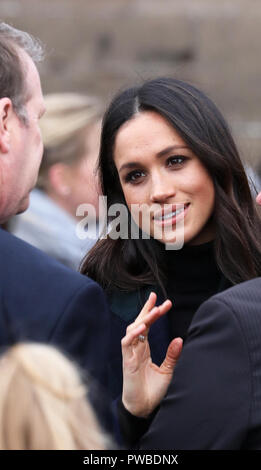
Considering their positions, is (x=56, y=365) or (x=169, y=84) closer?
(x=56, y=365)

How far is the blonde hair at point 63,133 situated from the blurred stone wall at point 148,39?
187cm

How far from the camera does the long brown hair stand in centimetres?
241

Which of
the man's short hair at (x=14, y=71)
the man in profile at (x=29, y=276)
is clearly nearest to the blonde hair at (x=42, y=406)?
the man in profile at (x=29, y=276)

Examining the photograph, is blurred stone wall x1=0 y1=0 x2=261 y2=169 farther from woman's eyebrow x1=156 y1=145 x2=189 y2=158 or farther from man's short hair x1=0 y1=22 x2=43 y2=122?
man's short hair x1=0 y1=22 x2=43 y2=122

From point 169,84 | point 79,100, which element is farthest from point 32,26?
point 169,84

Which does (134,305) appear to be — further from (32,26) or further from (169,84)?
(32,26)

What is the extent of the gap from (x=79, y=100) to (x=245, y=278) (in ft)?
6.35

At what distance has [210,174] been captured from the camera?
243 cm

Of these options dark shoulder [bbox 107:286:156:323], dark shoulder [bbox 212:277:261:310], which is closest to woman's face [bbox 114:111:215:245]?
dark shoulder [bbox 107:286:156:323]

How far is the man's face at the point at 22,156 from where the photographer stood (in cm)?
182

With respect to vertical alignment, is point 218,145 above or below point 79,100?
above

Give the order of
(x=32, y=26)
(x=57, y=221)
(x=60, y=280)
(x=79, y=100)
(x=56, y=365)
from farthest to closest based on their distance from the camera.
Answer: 1. (x=32, y=26)
2. (x=79, y=100)
3. (x=57, y=221)
4. (x=60, y=280)
5. (x=56, y=365)

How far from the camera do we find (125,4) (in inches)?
230

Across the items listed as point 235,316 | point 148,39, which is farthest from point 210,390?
point 148,39
